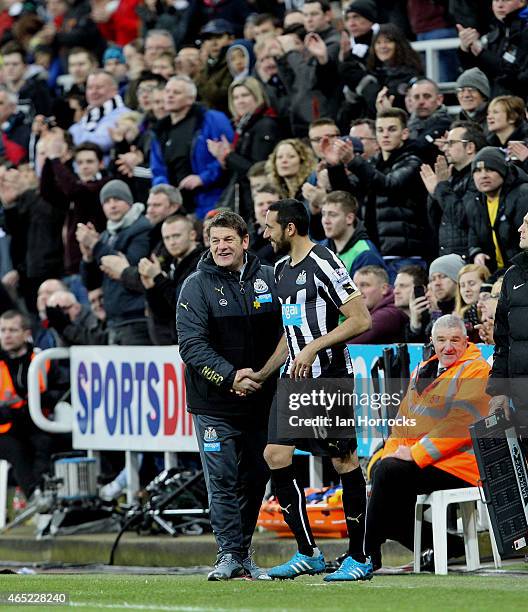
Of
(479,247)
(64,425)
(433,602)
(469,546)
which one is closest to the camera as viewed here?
(433,602)

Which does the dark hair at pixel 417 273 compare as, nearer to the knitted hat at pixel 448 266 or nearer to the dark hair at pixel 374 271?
the dark hair at pixel 374 271

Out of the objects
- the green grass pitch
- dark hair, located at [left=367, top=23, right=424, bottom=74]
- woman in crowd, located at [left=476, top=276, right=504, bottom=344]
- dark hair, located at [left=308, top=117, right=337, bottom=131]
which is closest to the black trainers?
the green grass pitch

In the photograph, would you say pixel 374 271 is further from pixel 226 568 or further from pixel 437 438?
pixel 226 568

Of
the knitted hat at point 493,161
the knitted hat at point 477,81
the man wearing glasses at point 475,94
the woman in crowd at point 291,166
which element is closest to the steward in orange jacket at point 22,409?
the woman in crowd at point 291,166

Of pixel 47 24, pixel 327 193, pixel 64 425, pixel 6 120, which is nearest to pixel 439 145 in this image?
pixel 327 193

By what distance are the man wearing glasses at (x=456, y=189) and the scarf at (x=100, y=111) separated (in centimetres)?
680

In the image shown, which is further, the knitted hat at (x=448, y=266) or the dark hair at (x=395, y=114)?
the dark hair at (x=395, y=114)

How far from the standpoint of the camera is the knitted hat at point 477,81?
14945 mm

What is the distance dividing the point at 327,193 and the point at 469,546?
4111mm

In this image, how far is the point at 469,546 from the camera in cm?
1182

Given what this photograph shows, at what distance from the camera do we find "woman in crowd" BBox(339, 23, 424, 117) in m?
15.8

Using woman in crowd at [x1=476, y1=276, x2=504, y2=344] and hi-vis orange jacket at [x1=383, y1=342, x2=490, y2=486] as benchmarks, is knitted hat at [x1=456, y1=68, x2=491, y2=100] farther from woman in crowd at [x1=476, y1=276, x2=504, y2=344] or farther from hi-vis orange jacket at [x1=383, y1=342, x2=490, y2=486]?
hi-vis orange jacket at [x1=383, y1=342, x2=490, y2=486]

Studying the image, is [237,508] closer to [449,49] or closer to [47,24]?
[449,49]

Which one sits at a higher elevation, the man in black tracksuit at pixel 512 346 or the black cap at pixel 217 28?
the black cap at pixel 217 28
